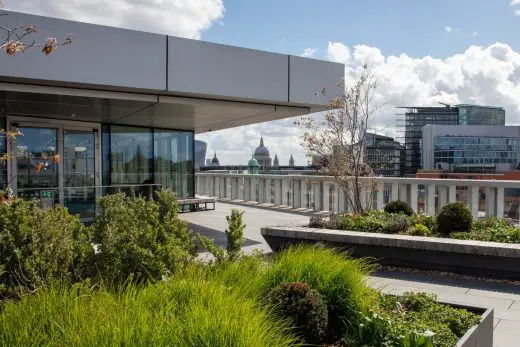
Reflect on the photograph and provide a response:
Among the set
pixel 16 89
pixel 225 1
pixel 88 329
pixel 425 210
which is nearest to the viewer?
pixel 88 329

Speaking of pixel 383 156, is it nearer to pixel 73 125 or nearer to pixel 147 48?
pixel 147 48

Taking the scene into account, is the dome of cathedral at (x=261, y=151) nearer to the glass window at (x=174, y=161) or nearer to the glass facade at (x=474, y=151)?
the glass facade at (x=474, y=151)

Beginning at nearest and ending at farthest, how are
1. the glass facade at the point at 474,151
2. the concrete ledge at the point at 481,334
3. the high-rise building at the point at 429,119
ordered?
the concrete ledge at the point at 481,334, the glass facade at the point at 474,151, the high-rise building at the point at 429,119

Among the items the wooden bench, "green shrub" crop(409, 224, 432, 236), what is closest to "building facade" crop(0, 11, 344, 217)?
the wooden bench

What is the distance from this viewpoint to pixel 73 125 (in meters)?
12.6

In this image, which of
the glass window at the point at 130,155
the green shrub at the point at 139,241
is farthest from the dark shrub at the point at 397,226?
the glass window at the point at 130,155

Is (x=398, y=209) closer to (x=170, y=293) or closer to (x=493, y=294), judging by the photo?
(x=493, y=294)

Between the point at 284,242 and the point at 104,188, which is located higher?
the point at 104,188

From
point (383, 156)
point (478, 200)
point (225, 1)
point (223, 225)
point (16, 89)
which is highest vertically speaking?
point (225, 1)

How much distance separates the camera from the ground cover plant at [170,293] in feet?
8.36

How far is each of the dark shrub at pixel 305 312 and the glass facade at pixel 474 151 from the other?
115 m

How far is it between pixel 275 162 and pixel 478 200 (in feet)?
316

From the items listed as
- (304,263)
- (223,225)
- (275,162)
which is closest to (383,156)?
(223,225)

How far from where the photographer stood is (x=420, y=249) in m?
6.68
